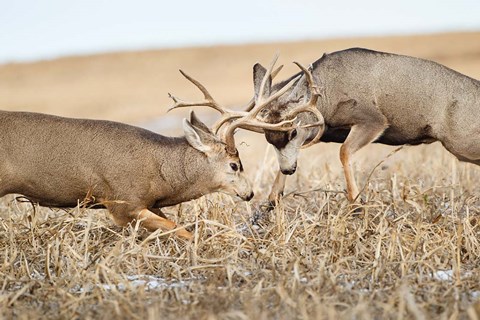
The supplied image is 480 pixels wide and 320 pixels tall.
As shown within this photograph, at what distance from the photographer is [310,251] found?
6816mm

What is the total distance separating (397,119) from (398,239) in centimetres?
245

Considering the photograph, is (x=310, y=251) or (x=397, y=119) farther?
(x=397, y=119)

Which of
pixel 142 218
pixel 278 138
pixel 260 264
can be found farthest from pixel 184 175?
pixel 260 264

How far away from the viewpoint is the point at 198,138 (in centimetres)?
791

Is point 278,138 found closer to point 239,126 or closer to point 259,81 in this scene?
point 259,81

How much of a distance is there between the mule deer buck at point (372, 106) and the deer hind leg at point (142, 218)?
1.65m

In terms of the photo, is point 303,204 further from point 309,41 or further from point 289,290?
point 309,41

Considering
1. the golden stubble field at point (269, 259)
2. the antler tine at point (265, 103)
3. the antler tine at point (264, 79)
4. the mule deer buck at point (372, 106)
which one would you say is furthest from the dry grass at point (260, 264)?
the antler tine at point (264, 79)

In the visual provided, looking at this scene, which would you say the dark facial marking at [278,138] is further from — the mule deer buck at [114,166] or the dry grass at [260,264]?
the mule deer buck at [114,166]

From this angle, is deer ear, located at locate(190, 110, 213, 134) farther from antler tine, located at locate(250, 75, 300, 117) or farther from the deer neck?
antler tine, located at locate(250, 75, 300, 117)

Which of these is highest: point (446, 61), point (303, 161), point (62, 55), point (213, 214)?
point (213, 214)

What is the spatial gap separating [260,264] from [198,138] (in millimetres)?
1606

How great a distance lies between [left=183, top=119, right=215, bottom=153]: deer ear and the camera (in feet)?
25.7

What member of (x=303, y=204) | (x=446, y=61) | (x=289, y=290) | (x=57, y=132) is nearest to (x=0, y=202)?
(x=57, y=132)
